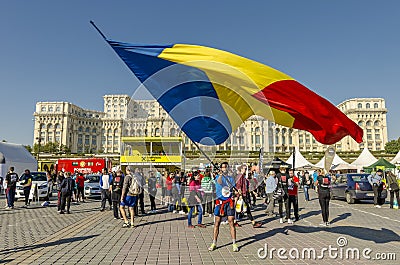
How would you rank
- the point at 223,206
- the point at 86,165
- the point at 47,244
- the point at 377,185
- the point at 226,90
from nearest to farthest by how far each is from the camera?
the point at 223,206 → the point at 226,90 → the point at 47,244 → the point at 377,185 → the point at 86,165

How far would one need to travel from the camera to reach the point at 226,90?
7.80 m

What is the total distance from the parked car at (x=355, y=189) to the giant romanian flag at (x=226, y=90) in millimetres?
12860

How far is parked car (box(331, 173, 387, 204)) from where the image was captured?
1808 cm

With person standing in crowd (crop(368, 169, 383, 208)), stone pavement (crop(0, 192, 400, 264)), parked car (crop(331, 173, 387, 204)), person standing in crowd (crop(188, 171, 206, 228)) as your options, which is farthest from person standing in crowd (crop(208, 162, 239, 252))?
parked car (crop(331, 173, 387, 204))

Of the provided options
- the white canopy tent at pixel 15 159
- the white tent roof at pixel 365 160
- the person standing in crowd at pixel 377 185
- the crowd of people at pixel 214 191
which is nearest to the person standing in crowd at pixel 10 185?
the crowd of people at pixel 214 191

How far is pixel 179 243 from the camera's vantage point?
26.9 ft

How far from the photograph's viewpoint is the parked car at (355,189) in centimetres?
1808

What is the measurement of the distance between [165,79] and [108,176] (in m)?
8.90

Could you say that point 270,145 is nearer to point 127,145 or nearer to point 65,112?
point 127,145

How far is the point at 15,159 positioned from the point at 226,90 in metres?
24.1

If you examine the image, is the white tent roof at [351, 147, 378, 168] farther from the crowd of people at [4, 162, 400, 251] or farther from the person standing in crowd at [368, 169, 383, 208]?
the crowd of people at [4, 162, 400, 251]

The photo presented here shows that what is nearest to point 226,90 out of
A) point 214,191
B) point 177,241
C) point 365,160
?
point 177,241

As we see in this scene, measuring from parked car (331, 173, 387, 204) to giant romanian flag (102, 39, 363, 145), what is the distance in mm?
12860

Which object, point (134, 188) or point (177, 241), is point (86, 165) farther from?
point (177, 241)
